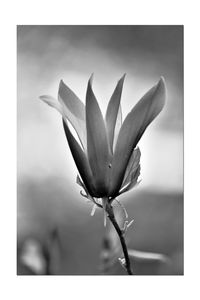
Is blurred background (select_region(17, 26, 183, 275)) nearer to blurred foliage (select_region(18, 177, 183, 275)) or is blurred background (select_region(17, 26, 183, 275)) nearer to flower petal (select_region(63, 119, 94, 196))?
blurred foliage (select_region(18, 177, 183, 275))

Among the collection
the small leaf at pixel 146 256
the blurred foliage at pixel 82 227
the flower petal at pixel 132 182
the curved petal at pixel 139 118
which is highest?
the curved petal at pixel 139 118

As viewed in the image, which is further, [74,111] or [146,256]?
[146,256]

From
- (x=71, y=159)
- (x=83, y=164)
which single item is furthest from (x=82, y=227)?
(x=83, y=164)

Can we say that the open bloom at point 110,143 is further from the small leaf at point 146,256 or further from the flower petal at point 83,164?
the small leaf at point 146,256

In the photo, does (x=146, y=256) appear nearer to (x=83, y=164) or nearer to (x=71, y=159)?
(x=71, y=159)

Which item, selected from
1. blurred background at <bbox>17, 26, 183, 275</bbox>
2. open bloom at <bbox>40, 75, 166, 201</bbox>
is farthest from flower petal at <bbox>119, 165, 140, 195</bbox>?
blurred background at <bbox>17, 26, 183, 275</bbox>

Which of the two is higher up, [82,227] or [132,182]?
[132,182]

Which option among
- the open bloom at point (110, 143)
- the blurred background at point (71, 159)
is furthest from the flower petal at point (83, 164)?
the blurred background at point (71, 159)
